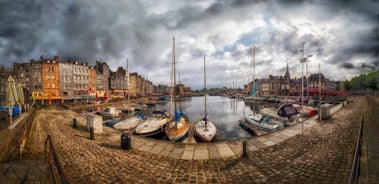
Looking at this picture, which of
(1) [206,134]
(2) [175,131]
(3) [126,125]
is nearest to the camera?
(2) [175,131]

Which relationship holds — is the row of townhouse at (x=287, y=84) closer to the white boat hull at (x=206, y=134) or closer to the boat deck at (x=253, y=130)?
the boat deck at (x=253, y=130)

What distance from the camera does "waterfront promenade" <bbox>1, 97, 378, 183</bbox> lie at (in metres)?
5.24

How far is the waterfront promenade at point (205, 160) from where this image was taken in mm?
5238

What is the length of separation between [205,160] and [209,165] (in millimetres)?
557

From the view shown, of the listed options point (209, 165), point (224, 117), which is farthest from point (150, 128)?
point (224, 117)

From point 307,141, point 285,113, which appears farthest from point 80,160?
point 285,113

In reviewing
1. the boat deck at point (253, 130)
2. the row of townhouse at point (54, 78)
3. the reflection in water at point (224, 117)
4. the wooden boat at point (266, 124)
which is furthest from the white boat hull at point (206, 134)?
the row of townhouse at point (54, 78)

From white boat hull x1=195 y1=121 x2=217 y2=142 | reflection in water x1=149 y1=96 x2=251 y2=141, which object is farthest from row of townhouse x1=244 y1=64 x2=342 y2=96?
white boat hull x1=195 y1=121 x2=217 y2=142

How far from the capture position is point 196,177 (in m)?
5.40

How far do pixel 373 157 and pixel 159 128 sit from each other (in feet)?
51.1

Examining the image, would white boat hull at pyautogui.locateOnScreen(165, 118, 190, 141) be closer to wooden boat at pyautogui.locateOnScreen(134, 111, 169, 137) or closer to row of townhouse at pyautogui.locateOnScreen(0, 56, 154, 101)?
wooden boat at pyautogui.locateOnScreen(134, 111, 169, 137)

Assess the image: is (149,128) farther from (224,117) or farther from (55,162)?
(224,117)

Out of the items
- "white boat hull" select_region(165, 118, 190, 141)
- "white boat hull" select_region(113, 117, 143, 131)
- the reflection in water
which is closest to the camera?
"white boat hull" select_region(165, 118, 190, 141)

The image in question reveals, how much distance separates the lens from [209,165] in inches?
250
